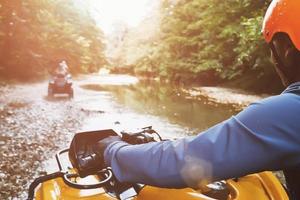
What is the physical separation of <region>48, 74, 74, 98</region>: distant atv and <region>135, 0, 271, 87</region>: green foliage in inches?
325

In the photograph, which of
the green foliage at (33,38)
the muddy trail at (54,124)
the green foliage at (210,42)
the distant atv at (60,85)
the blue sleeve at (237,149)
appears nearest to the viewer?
the blue sleeve at (237,149)

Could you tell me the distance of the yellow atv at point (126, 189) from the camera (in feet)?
7.12

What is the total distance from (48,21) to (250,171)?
31312 millimetres

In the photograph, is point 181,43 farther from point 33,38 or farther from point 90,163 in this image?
point 90,163

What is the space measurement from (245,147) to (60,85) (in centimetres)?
1715

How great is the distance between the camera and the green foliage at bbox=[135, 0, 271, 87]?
1939 cm

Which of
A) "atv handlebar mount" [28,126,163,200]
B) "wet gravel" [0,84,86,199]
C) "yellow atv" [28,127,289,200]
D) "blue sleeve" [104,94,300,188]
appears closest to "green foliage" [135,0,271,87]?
"wet gravel" [0,84,86,199]

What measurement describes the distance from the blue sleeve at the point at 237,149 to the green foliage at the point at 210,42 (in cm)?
1447

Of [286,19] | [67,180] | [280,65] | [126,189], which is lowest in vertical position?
[126,189]

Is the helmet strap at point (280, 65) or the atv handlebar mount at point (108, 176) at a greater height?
the helmet strap at point (280, 65)

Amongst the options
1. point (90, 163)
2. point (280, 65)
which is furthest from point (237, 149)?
point (90, 163)

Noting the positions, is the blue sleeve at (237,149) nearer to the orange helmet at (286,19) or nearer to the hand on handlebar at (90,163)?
the orange helmet at (286,19)

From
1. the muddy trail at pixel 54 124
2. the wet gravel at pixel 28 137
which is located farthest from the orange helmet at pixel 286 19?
the wet gravel at pixel 28 137

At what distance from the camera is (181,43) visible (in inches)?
1268
